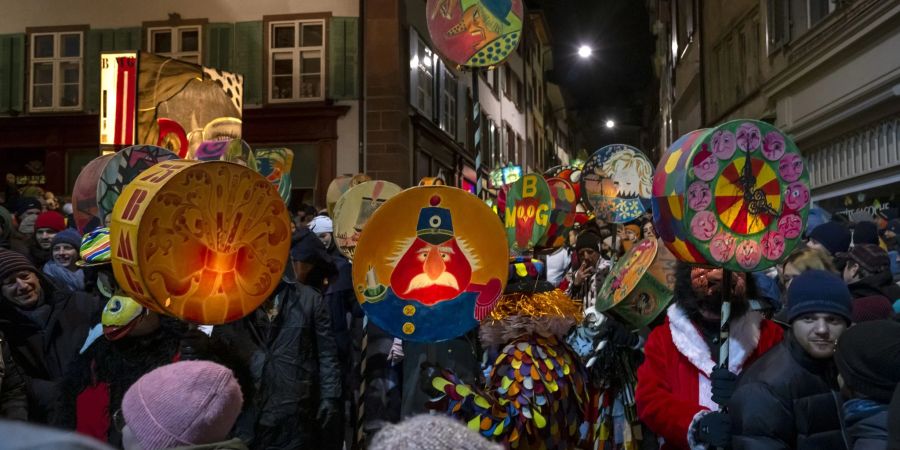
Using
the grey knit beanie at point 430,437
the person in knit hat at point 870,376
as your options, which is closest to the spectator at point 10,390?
the grey knit beanie at point 430,437

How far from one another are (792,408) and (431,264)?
171cm

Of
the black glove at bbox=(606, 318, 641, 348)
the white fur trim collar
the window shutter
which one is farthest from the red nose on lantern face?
the window shutter

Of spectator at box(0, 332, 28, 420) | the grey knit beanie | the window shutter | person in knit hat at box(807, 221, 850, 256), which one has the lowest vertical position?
spectator at box(0, 332, 28, 420)

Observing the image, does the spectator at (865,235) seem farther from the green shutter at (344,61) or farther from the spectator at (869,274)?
the green shutter at (344,61)

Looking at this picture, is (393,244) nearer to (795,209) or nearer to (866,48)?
(795,209)

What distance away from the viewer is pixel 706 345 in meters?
4.41

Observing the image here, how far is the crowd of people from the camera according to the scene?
8.77 ft

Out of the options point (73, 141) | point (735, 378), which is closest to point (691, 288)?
point (735, 378)

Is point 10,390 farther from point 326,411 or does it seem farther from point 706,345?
point 706,345

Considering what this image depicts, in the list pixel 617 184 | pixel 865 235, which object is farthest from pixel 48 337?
pixel 617 184

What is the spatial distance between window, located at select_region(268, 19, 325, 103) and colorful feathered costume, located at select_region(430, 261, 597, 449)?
1436cm

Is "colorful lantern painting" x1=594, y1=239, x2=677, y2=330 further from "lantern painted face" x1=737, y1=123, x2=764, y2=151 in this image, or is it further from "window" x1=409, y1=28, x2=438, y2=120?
"window" x1=409, y1=28, x2=438, y2=120

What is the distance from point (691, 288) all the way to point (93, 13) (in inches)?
675

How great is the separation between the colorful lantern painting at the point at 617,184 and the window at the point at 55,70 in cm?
1213
